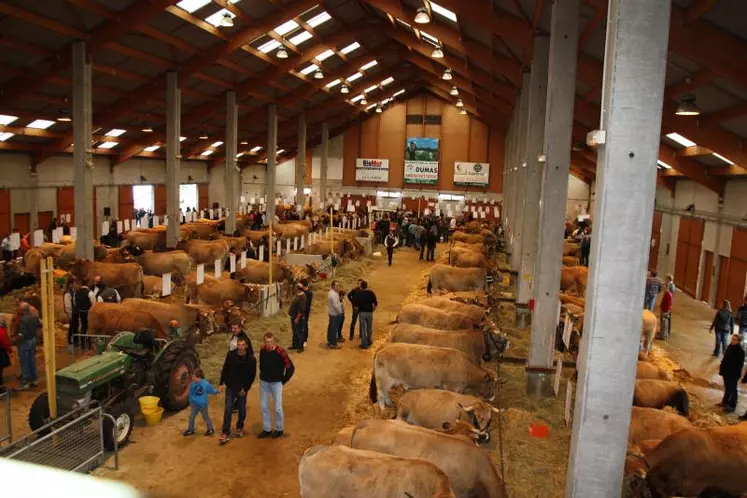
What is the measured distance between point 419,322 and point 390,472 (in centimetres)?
737

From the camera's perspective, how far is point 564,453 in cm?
888

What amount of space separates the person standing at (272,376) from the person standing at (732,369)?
7.94 m

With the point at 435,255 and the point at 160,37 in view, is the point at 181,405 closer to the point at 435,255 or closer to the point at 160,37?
the point at 160,37

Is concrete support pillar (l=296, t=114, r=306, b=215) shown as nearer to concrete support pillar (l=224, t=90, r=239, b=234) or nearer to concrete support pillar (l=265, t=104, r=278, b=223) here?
concrete support pillar (l=265, t=104, r=278, b=223)

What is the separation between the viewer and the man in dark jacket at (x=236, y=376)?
28.7 ft

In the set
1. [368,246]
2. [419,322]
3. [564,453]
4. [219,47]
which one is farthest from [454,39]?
[564,453]

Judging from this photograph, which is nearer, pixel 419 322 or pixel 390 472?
pixel 390 472

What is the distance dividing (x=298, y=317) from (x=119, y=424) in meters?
5.24

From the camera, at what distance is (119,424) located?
8.47 meters

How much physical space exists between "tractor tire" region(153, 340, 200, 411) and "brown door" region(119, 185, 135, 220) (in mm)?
25758

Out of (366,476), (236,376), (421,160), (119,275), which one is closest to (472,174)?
(421,160)

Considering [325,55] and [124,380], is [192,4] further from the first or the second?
[124,380]

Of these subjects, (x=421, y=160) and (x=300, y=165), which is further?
(x=421, y=160)

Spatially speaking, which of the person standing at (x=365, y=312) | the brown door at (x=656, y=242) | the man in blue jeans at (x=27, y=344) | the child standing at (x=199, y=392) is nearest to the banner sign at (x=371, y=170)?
the brown door at (x=656, y=242)
